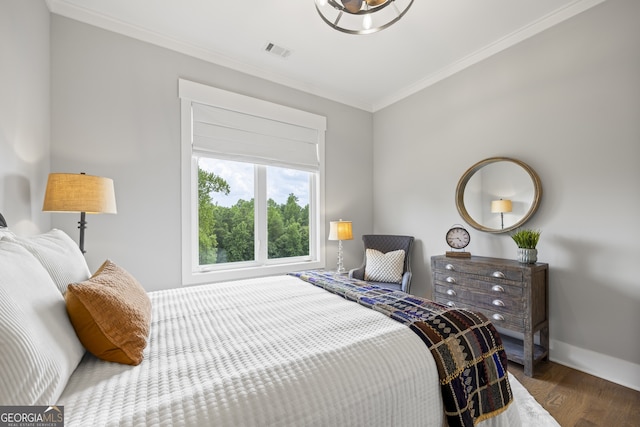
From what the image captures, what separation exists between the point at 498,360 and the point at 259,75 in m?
3.23

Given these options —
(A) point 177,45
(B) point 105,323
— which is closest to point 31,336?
(B) point 105,323

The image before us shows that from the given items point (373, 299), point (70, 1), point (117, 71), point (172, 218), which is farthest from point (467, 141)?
point (70, 1)

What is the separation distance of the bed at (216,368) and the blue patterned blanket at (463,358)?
3 cm

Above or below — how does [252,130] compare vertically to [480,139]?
above

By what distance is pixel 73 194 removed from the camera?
1.73m

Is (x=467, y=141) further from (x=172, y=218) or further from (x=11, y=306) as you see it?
(x=11, y=306)

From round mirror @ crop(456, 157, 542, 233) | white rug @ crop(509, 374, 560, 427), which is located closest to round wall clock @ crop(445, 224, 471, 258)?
round mirror @ crop(456, 157, 542, 233)

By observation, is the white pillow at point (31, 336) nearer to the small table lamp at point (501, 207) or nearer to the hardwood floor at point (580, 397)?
the hardwood floor at point (580, 397)

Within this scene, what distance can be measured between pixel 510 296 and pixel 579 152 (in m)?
1.28

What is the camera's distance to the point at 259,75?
3086mm

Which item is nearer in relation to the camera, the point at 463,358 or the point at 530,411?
the point at 463,358

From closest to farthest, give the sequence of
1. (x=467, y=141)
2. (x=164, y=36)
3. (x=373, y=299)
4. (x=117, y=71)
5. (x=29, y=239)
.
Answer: (x=29, y=239) < (x=373, y=299) < (x=117, y=71) < (x=164, y=36) < (x=467, y=141)

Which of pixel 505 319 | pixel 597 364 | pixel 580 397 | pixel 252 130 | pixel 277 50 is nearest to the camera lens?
pixel 580 397

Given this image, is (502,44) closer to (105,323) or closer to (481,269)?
(481,269)
